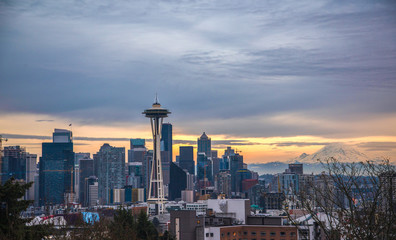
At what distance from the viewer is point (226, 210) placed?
66.2 metres

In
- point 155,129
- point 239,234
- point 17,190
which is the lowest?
point 239,234

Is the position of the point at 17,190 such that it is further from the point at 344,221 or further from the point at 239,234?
the point at 239,234

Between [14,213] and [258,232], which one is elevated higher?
Answer: [14,213]

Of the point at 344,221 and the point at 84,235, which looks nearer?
the point at 344,221

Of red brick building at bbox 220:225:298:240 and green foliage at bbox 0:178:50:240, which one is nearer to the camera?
green foliage at bbox 0:178:50:240

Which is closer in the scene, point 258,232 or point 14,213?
point 14,213

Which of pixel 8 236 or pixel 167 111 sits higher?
pixel 167 111

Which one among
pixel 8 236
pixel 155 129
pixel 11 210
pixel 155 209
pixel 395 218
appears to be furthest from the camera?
pixel 155 209

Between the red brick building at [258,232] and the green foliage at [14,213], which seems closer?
the green foliage at [14,213]

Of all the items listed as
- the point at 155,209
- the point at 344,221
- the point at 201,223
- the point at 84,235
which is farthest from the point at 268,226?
the point at 155,209

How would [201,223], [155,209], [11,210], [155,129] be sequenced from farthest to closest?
1. [155,209]
2. [155,129]
3. [201,223]
4. [11,210]

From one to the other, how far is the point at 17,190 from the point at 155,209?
143365 mm

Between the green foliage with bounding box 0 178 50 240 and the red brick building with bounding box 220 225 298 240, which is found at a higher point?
the green foliage with bounding box 0 178 50 240

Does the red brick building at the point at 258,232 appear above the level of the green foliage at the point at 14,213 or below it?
below
